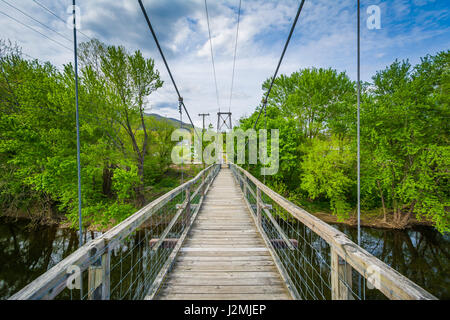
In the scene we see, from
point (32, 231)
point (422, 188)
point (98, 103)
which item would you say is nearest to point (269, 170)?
point (422, 188)

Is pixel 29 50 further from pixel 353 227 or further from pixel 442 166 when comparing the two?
pixel 442 166

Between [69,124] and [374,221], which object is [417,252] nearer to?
[374,221]

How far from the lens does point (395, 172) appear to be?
9.96 metres

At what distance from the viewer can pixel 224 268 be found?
7.43 ft

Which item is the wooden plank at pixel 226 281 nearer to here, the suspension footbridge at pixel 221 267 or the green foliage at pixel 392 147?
the suspension footbridge at pixel 221 267

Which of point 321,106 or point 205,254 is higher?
point 321,106

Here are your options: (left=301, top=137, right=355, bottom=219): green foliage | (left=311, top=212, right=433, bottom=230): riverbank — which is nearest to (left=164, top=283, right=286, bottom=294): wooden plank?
(left=301, top=137, right=355, bottom=219): green foliage

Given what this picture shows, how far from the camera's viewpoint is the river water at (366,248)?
280 inches

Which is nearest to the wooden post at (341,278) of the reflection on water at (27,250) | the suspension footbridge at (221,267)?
the suspension footbridge at (221,267)

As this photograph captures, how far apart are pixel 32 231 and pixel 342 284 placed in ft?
49.3

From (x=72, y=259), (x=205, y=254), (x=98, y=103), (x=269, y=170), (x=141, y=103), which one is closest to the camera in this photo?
(x=72, y=259)

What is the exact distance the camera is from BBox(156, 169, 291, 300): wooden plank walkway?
184cm

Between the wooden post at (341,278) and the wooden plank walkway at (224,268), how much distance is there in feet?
2.47

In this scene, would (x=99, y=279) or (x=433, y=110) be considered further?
(x=433, y=110)
